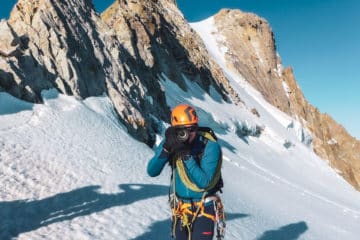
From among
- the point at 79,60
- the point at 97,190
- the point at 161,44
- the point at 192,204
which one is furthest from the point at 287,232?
the point at 161,44

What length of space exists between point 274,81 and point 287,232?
62.4m

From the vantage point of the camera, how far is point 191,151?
5027 millimetres

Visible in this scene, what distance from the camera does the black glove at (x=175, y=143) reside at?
16.1 ft

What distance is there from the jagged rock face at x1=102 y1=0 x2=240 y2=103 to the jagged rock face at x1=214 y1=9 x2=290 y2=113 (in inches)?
572

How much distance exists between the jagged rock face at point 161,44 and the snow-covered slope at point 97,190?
15047mm

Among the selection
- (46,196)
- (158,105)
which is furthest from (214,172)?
(158,105)

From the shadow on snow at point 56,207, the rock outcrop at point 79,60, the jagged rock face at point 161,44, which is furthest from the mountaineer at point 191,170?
the jagged rock face at point 161,44

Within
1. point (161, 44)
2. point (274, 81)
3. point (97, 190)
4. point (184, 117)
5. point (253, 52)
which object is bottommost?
point (97, 190)

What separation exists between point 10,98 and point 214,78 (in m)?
36.1

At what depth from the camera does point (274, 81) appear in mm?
73438

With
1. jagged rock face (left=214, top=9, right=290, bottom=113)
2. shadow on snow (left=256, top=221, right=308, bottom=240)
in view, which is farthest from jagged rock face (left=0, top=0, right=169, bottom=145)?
jagged rock face (left=214, top=9, right=290, bottom=113)

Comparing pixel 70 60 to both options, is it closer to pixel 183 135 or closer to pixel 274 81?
pixel 183 135

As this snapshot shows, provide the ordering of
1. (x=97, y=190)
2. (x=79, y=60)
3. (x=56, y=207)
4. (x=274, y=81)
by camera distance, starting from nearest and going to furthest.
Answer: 1. (x=56, y=207)
2. (x=97, y=190)
3. (x=79, y=60)
4. (x=274, y=81)

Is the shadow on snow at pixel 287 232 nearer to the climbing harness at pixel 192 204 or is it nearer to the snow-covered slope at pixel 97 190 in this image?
the snow-covered slope at pixel 97 190
